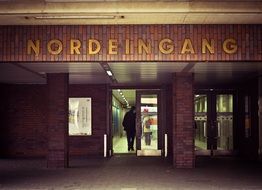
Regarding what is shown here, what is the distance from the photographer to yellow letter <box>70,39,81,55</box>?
324 inches

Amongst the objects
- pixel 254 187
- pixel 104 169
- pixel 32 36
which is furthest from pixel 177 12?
pixel 104 169

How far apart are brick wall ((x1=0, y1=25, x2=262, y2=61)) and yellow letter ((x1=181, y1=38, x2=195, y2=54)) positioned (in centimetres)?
6

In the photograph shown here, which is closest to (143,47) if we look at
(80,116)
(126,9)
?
(126,9)

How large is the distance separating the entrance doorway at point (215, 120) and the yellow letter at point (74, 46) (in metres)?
10.3

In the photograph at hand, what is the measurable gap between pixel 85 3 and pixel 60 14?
498 mm

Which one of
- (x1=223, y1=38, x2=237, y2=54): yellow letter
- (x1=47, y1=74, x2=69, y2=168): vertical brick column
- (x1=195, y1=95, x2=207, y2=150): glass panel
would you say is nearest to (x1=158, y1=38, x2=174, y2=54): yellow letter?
(x1=223, y1=38, x2=237, y2=54): yellow letter

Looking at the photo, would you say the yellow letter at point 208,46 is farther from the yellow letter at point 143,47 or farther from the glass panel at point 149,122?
the glass panel at point 149,122

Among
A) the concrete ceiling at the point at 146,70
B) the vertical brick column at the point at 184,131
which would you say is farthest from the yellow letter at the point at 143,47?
the vertical brick column at the point at 184,131

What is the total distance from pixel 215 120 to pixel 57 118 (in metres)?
7.06

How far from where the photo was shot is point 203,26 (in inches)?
324

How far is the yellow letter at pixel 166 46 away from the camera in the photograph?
822 cm

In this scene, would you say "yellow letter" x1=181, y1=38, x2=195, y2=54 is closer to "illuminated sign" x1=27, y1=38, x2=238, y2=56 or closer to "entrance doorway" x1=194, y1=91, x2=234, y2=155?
"illuminated sign" x1=27, y1=38, x2=238, y2=56

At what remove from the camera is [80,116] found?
59.0 feet

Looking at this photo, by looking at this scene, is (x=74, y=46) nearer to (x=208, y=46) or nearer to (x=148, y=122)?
(x=208, y=46)
